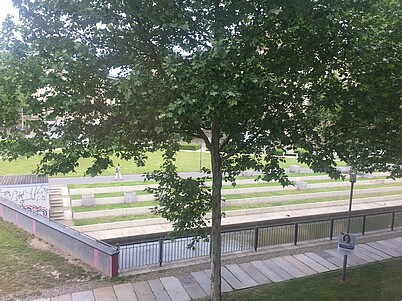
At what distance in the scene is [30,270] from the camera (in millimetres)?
9008

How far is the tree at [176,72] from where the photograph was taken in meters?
4.97

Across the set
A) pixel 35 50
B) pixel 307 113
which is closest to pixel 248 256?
pixel 307 113

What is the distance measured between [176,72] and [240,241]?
815cm

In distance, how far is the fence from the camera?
33.5 feet

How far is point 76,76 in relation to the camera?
525 cm

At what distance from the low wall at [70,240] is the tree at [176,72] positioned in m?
3.80

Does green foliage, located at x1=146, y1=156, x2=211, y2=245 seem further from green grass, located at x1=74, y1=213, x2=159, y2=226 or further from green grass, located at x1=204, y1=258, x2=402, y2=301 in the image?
green grass, located at x1=74, y1=213, x2=159, y2=226

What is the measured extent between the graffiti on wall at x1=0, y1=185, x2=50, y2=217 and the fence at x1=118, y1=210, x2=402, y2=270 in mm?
6455

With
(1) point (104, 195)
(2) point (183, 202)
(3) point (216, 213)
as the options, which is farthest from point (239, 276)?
(1) point (104, 195)

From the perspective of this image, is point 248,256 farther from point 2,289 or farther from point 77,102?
point 77,102

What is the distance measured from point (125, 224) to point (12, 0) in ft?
38.6

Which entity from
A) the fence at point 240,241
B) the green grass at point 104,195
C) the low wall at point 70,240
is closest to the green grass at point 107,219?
the green grass at point 104,195

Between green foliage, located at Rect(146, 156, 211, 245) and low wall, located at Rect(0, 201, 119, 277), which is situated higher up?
green foliage, located at Rect(146, 156, 211, 245)

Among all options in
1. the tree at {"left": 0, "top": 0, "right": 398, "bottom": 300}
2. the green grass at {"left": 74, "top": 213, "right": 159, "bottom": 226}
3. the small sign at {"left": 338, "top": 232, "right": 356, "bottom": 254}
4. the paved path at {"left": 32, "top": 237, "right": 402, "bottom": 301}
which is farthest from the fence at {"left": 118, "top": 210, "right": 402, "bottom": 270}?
the green grass at {"left": 74, "top": 213, "right": 159, "bottom": 226}
